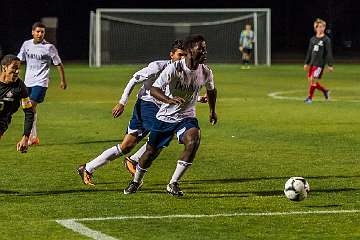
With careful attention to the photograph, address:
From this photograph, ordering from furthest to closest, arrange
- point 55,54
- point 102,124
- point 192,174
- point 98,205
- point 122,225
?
point 102,124 → point 55,54 → point 192,174 → point 98,205 → point 122,225

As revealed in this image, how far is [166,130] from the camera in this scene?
471 inches

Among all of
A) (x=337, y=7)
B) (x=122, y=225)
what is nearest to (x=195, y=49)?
(x=122, y=225)

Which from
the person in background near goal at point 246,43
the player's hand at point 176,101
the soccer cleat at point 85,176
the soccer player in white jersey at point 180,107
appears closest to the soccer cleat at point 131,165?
the soccer cleat at point 85,176

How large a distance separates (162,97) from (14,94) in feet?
5.83

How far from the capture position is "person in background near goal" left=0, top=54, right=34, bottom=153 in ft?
38.2

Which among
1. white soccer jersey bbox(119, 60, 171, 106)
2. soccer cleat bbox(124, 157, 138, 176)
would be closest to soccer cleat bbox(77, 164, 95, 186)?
soccer cleat bbox(124, 157, 138, 176)

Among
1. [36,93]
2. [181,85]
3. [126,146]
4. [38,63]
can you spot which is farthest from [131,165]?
[38,63]

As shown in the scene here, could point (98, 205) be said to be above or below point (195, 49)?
below

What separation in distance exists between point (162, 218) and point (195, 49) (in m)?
2.16

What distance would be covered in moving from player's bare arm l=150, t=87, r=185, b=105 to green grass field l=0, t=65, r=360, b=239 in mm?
1130

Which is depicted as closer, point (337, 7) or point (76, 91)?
point (76, 91)

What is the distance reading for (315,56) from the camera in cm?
2916

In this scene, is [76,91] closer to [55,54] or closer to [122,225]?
[55,54]

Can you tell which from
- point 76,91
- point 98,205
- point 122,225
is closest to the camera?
point 122,225
